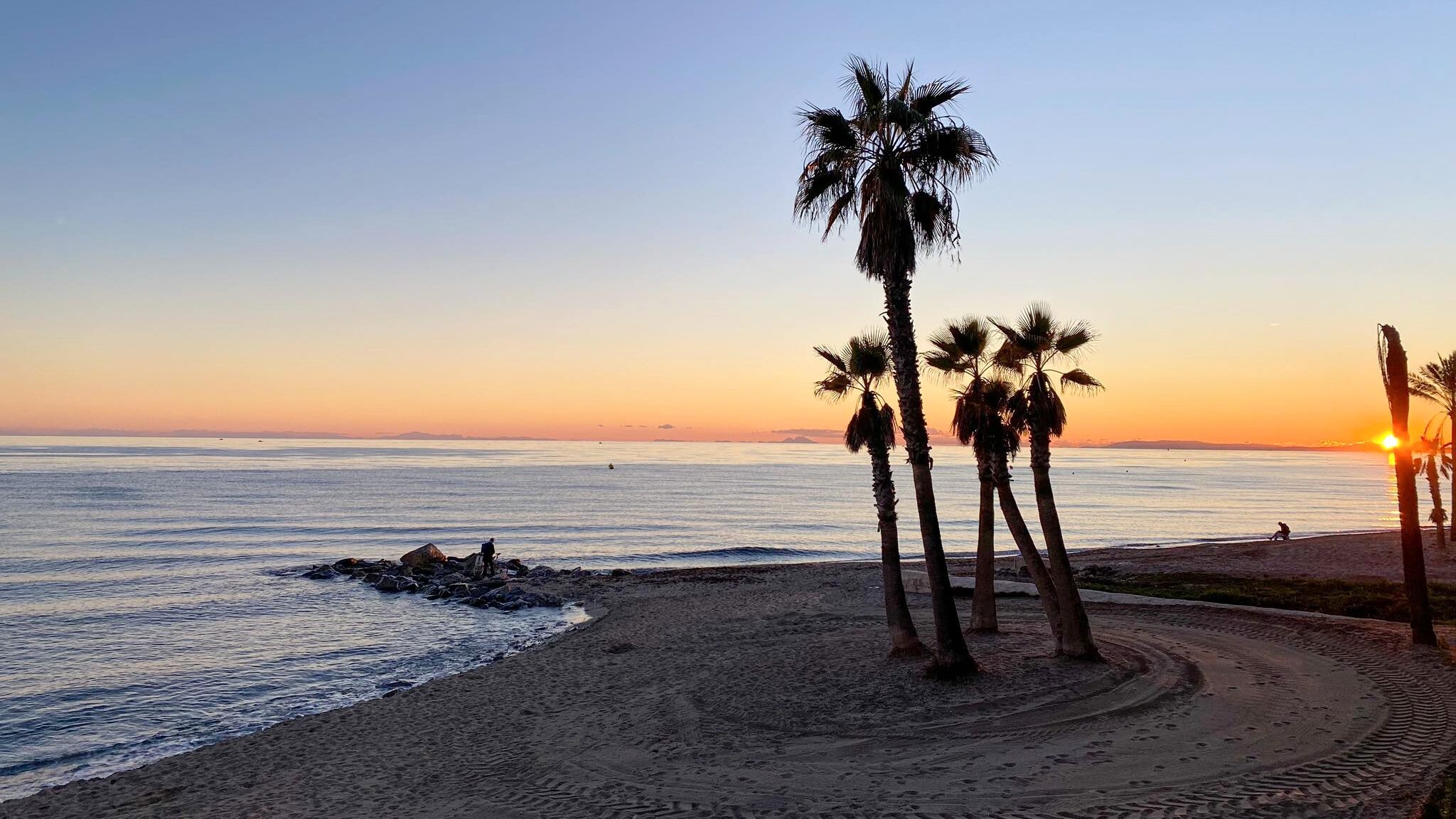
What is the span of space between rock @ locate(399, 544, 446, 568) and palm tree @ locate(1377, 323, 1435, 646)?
1523 inches

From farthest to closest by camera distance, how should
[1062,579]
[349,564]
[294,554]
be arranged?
1. [294,554]
2. [349,564]
3. [1062,579]

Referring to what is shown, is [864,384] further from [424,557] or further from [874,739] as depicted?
[424,557]

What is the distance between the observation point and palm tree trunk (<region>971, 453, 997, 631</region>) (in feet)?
62.1

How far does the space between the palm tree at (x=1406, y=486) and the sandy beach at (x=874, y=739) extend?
85 centimetres

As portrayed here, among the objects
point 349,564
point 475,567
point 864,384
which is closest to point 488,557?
point 475,567

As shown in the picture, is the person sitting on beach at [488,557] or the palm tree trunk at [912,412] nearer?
the palm tree trunk at [912,412]

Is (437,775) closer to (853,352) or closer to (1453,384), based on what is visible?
(853,352)

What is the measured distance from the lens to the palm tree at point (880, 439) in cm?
1859

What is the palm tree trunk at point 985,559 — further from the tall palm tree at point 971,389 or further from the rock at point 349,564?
the rock at point 349,564

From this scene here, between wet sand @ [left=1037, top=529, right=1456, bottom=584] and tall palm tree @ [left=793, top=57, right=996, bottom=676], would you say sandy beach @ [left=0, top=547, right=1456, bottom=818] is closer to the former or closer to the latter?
tall palm tree @ [left=793, top=57, right=996, bottom=676]

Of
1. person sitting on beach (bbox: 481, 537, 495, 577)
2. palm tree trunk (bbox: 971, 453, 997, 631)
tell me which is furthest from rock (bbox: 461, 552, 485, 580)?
palm tree trunk (bbox: 971, 453, 997, 631)

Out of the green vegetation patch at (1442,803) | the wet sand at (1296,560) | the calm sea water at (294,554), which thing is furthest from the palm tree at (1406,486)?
the calm sea water at (294,554)

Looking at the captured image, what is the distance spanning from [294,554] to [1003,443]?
1772 inches

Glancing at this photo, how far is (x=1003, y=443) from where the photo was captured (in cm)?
1827
